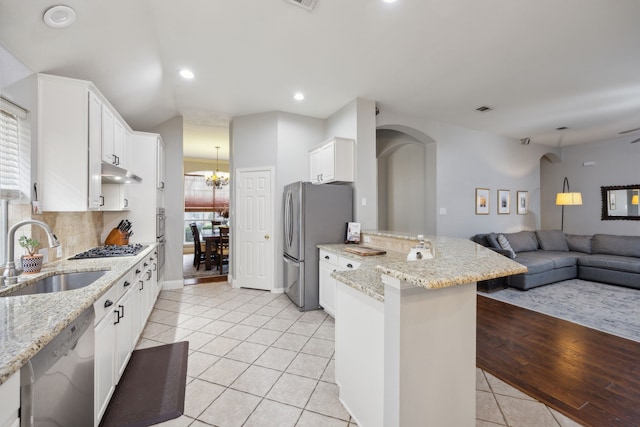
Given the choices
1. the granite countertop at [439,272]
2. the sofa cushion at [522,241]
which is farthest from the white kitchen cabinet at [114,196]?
the sofa cushion at [522,241]

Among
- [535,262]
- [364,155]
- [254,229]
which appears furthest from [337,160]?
[535,262]

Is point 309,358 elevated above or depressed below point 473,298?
below

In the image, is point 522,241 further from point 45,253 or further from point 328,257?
point 45,253

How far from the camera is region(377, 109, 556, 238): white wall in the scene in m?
4.95

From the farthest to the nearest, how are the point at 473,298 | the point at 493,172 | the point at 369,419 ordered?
1. the point at 493,172
2. the point at 369,419
3. the point at 473,298

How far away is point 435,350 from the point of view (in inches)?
51.1

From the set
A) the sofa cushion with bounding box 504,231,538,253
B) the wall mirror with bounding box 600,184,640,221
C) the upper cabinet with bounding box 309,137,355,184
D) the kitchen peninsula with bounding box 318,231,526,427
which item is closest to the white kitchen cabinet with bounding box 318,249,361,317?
the upper cabinet with bounding box 309,137,355,184

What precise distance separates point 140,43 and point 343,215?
9.48 ft

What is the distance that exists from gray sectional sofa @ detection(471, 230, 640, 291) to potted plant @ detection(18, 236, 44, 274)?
5.69 metres

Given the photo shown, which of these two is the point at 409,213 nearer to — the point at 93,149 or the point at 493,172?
the point at 493,172

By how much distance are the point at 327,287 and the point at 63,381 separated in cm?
254

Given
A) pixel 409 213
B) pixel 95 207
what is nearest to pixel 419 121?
pixel 409 213

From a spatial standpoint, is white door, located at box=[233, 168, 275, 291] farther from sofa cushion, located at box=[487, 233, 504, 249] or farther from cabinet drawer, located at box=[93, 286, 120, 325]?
sofa cushion, located at box=[487, 233, 504, 249]

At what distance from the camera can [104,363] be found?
65.2 inches
